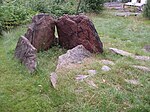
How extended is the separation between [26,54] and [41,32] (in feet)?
3.33

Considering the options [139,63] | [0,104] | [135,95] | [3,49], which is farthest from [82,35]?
[0,104]

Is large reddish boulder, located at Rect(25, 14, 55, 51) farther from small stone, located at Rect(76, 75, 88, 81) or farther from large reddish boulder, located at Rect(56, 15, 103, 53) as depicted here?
small stone, located at Rect(76, 75, 88, 81)

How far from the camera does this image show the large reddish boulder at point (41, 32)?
595 centimetres

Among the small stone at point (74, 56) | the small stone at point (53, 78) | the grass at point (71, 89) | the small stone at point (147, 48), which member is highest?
the small stone at point (74, 56)

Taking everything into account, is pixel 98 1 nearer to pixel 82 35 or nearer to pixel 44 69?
pixel 82 35

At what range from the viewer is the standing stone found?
489cm

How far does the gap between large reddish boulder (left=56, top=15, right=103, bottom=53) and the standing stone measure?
3.26 feet

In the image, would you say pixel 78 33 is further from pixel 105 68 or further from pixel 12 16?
pixel 12 16

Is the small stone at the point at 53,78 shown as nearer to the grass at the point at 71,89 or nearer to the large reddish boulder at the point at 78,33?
the grass at the point at 71,89

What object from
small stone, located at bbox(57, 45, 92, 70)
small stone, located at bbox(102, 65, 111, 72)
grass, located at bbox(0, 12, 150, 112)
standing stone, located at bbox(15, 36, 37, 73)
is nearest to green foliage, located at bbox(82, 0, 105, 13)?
grass, located at bbox(0, 12, 150, 112)

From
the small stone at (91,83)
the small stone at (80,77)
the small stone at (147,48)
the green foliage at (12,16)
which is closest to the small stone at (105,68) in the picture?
the small stone at (80,77)

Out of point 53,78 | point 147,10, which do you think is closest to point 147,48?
point 53,78

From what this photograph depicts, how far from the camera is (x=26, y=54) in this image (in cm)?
517

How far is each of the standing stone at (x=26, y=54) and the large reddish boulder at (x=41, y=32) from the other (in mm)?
364
